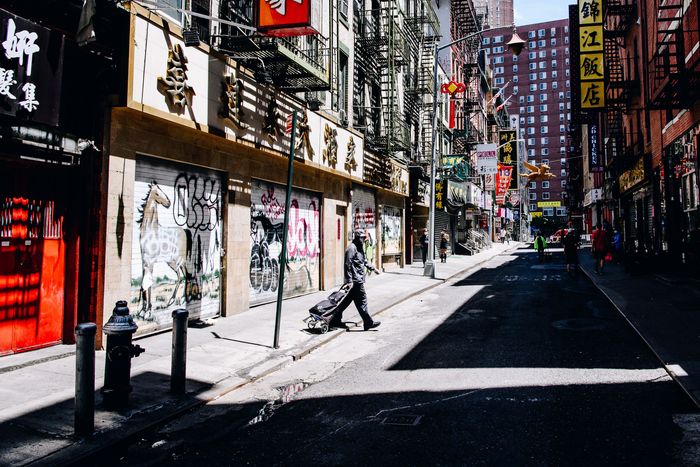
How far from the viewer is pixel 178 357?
20.1ft

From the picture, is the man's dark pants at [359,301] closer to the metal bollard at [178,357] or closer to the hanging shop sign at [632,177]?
the metal bollard at [178,357]

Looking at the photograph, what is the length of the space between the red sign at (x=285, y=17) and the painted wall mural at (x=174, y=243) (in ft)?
10.3

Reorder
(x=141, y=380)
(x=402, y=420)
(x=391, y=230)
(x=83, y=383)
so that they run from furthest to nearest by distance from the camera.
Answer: (x=391, y=230)
(x=141, y=380)
(x=402, y=420)
(x=83, y=383)

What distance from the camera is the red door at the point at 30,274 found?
725 cm

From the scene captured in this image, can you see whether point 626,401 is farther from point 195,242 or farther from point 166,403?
point 195,242

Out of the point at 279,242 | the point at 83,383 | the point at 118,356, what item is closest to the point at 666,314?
the point at 279,242

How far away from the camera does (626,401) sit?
5.46 metres

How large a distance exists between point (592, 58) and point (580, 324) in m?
16.2

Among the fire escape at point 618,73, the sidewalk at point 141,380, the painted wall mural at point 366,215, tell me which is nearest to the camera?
the sidewalk at point 141,380

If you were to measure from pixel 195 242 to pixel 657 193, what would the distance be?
56.8 ft

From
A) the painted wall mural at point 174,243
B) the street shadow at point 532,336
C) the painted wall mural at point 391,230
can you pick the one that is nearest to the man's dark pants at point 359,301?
the street shadow at point 532,336

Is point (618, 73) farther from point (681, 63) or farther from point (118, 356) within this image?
point (118, 356)

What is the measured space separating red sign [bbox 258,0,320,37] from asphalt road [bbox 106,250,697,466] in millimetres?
5856

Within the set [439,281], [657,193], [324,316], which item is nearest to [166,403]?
[324,316]
